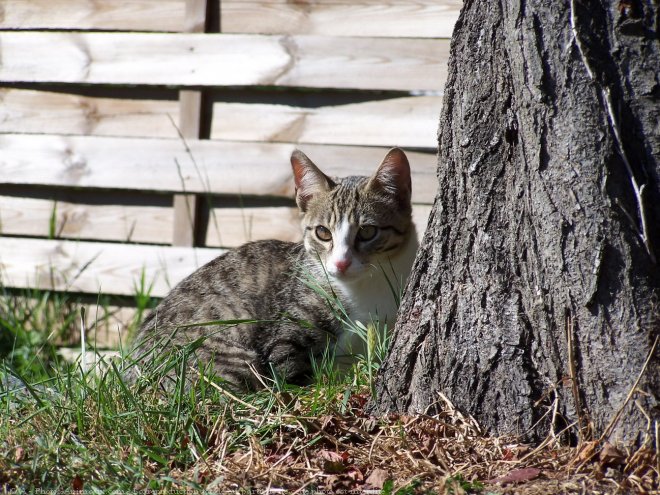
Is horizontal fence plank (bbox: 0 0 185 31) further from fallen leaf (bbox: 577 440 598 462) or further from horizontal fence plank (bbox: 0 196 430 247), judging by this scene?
fallen leaf (bbox: 577 440 598 462)

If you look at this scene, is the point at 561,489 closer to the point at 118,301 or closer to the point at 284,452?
the point at 284,452

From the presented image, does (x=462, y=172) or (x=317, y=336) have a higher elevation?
(x=462, y=172)

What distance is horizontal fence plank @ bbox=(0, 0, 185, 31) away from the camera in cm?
472

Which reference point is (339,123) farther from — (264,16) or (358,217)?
(358,217)

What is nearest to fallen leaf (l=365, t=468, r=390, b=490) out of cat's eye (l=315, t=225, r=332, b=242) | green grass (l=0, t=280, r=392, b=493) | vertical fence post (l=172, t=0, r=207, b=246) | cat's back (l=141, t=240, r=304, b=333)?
green grass (l=0, t=280, r=392, b=493)

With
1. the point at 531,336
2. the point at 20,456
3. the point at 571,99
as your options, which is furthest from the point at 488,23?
the point at 20,456

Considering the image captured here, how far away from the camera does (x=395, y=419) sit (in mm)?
2348

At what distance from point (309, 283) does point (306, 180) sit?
24.7 inches

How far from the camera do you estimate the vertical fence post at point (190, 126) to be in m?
4.60

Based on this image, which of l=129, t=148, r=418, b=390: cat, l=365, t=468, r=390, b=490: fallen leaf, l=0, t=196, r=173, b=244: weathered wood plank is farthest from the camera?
l=0, t=196, r=173, b=244: weathered wood plank

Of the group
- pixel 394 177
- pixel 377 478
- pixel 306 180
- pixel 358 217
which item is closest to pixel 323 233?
pixel 358 217

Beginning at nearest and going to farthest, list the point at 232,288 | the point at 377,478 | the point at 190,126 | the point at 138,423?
the point at 377,478 → the point at 138,423 → the point at 232,288 → the point at 190,126

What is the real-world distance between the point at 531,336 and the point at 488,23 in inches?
36.5

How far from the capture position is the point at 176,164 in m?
4.64
